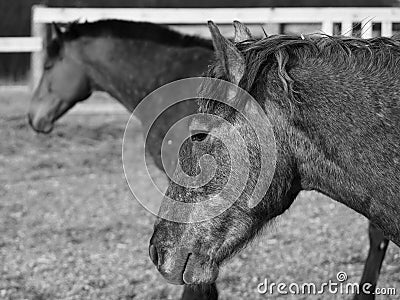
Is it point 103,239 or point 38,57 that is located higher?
point 103,239

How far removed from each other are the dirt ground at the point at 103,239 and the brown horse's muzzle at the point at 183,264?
23 centimetres

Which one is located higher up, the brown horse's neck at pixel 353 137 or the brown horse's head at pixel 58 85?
the brown horse's neck at pixel 353 137

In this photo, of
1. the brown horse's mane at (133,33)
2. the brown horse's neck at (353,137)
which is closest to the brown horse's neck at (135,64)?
the brown horse's mane at (133,33)

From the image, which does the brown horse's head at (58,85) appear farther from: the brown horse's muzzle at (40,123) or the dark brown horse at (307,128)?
the dark brown horse at (307,128)

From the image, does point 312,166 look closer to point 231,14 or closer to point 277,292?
point 277,292

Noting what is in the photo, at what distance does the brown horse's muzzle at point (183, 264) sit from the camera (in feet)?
7.79

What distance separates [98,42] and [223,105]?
314 centimetres

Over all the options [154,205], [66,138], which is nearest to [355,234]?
[154,205]

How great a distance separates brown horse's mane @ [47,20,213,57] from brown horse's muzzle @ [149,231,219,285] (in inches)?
104

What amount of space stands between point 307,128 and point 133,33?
3.12 m

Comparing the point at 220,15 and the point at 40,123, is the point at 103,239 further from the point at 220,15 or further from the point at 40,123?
the point at 220,15

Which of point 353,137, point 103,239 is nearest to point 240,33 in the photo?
point 353,137

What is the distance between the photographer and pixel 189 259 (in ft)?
7.82

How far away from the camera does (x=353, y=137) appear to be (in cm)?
223
